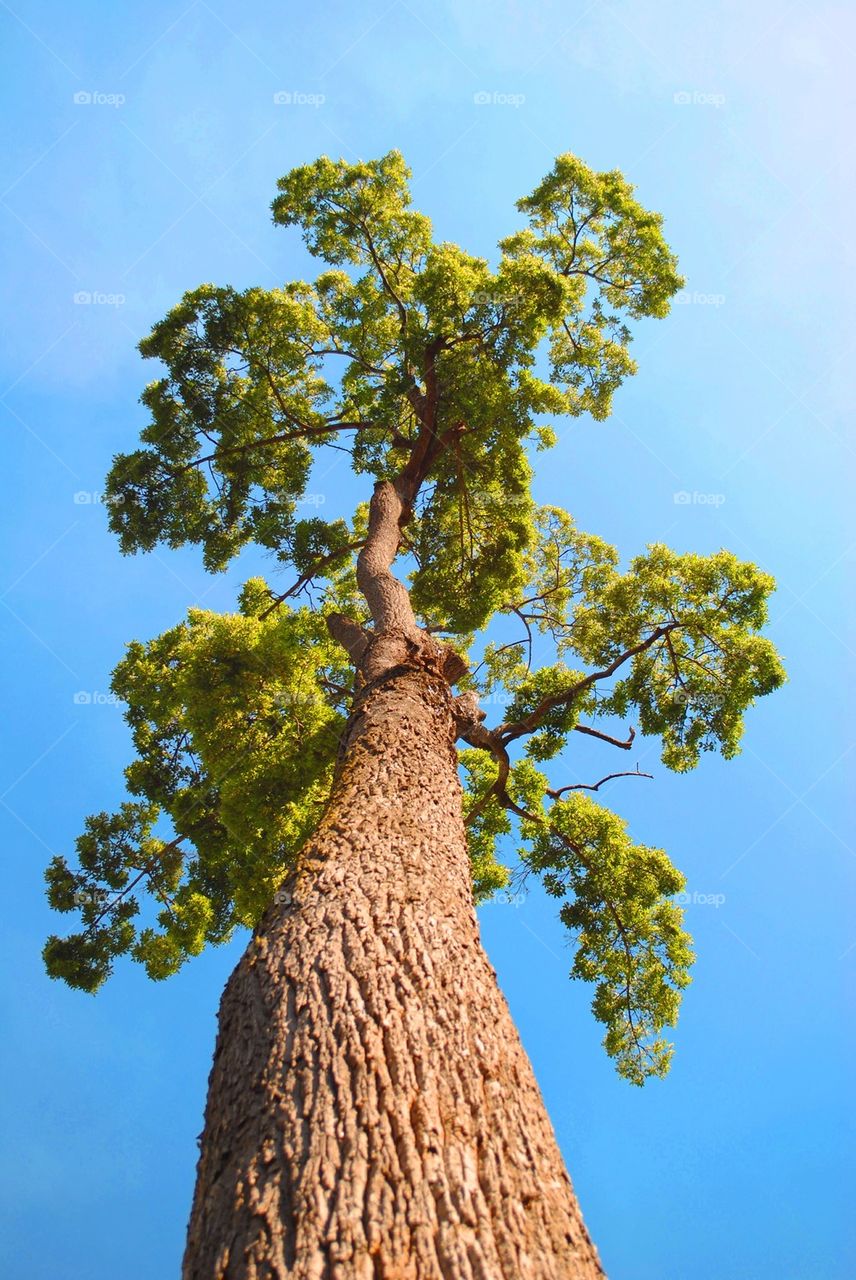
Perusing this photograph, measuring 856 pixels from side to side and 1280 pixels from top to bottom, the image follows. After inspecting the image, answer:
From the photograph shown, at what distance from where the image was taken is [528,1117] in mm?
2225

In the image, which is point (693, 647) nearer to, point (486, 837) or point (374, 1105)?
point (486, 837)

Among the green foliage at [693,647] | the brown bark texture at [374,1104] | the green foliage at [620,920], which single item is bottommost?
the brown bark texture at [374,1104]

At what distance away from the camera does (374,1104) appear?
2074 millimetres

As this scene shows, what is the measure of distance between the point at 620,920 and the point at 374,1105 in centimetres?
779

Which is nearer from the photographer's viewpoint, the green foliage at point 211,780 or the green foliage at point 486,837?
the green foliage at point 211,780

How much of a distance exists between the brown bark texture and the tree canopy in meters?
4.50

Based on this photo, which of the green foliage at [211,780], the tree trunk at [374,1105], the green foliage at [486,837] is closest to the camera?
the tree trunk at [374,1105]

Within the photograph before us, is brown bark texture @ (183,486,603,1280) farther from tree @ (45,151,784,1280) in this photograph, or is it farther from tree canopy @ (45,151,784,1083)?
tree canopy @ (45,151,784,1083)

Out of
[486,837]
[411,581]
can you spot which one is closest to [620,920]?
[486,837]

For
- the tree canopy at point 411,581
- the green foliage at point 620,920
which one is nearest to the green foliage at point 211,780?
the tree canopy at point 411,581

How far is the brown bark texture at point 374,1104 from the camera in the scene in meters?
1.74

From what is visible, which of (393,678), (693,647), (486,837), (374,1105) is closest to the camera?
(374,1105)

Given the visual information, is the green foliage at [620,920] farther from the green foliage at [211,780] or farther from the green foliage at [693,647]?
the green foliage at [211,780]

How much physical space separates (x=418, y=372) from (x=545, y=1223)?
927cm
